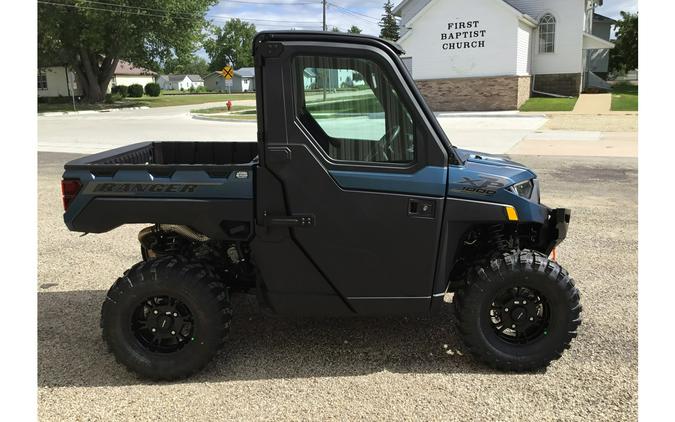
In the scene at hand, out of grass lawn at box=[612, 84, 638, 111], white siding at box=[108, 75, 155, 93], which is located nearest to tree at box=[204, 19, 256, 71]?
white siding at box=[108, 75, 155, 93]

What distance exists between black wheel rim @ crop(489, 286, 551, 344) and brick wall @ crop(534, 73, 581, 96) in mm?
33312

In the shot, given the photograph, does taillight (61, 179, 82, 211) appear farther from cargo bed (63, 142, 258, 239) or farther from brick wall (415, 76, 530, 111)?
brick wall (415, 76, 530, 111)

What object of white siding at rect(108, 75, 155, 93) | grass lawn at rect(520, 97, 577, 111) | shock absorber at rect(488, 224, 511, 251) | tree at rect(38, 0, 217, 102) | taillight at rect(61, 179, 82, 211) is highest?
white siding at rect(108, 75, 155, 93)

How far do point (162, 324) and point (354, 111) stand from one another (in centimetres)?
184

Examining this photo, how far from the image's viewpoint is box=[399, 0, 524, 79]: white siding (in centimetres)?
2889

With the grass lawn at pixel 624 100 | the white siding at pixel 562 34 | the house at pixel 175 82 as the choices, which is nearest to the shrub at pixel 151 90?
the white siding at pixel 562 34

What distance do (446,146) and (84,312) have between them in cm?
334

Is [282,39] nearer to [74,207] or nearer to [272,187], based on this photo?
[272,187]

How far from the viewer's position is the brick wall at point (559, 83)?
33.3m

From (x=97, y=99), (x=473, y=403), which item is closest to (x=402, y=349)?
(x=473, y=403)

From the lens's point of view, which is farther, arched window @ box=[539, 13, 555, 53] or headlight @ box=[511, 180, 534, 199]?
arched window @ box=[539, 13, 555, 53]

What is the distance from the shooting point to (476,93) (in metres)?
29.8

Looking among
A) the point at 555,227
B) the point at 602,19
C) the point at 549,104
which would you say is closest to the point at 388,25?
the point at 602,19

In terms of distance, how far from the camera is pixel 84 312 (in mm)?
4727
